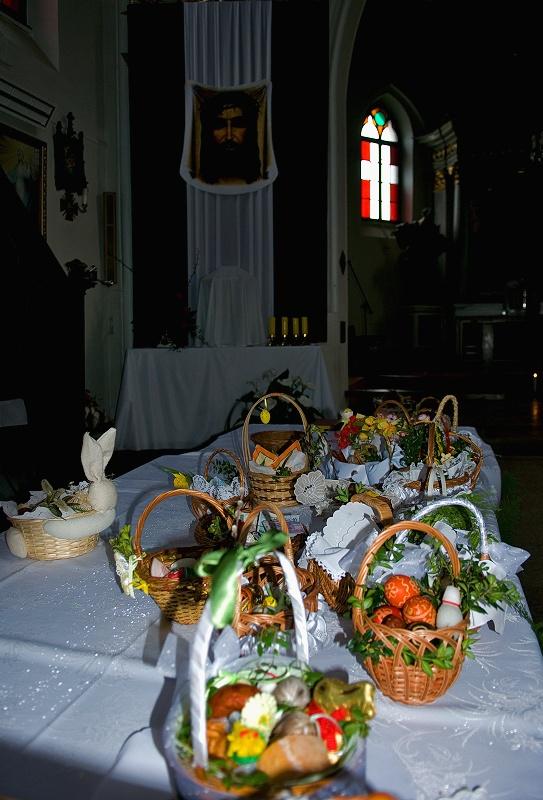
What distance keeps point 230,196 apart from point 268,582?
22.6 ft

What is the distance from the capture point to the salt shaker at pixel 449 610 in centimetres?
110

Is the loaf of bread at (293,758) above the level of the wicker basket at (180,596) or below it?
above

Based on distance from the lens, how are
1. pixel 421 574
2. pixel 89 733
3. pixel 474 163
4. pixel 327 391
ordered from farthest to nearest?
1. pixel 474 163
2. pixel 327 391
3. pixel 421 574
4. pixel 89 733

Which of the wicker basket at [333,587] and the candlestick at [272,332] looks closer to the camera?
the wicker basket at [333,587]

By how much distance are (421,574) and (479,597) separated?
135 mm

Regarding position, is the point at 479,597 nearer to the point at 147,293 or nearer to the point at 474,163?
the point at 147,293

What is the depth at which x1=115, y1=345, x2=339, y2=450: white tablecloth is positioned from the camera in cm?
643

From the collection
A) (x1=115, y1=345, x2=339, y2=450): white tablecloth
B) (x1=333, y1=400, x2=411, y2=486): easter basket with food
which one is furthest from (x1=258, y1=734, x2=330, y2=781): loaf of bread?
(x1=115, y1=345, x2=339, y2=450): white tablecloth

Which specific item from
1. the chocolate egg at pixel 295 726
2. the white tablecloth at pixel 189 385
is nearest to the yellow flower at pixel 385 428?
the chocolate egg at pixel 295 726

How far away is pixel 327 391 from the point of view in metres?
6.36

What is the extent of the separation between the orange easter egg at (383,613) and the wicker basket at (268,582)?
131 mm

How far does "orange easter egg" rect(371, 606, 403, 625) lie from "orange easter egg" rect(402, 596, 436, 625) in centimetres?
1

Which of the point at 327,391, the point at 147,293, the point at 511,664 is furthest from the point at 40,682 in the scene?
the point at 147,293

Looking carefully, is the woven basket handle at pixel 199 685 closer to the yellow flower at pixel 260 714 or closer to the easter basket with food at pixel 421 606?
the yellow flower at pixel 260 714
